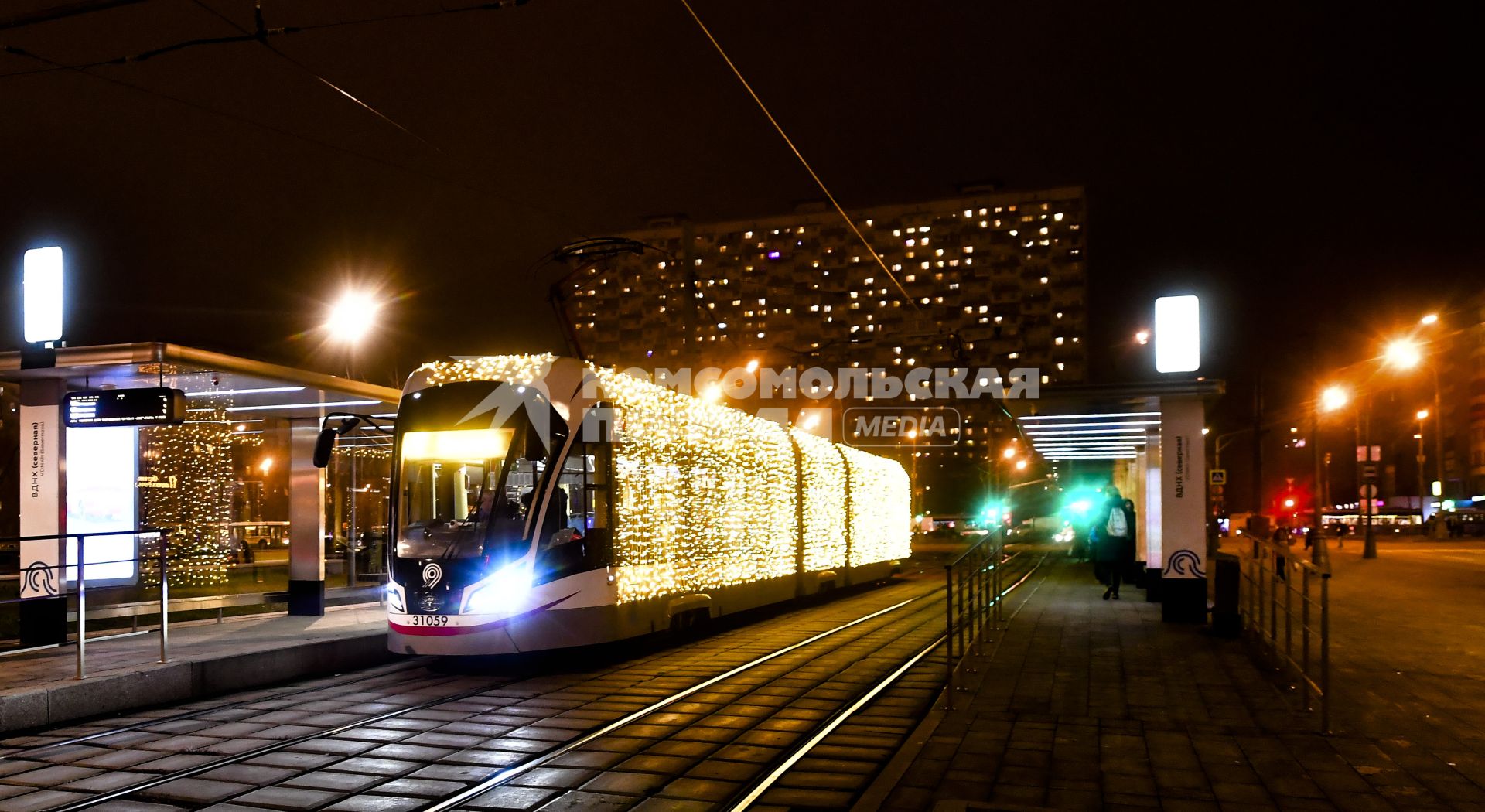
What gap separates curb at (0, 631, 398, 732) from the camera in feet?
30.7

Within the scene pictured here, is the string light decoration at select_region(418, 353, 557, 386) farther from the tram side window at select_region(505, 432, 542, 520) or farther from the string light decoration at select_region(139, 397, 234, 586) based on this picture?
the string light decoration at select_region(139, 397, 234, 586)

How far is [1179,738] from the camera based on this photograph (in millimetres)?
8250

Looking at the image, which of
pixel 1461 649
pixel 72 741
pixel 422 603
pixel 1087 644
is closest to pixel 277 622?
pixel 422 603

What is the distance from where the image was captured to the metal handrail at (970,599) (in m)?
10.2

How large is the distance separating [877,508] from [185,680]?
19367 mm

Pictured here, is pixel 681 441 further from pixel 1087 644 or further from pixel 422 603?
pixel 1087 644

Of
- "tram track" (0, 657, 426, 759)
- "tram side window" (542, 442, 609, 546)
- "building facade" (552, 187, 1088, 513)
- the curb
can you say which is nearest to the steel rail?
"tram side window" (542, 442, 609, 546)

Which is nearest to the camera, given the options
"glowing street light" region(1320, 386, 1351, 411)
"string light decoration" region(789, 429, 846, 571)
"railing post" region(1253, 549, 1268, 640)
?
"railing post" region(1253, 549, 1268, 640)

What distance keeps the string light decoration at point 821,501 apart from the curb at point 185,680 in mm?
9310

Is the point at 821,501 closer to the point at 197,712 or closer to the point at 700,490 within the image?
the point at 700,490

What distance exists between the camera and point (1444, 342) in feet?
312

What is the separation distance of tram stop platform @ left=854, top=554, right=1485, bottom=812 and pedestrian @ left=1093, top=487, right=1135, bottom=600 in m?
6.73

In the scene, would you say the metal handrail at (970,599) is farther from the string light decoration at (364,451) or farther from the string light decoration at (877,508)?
the string light decoration at (364,451)

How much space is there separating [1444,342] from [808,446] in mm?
92480
